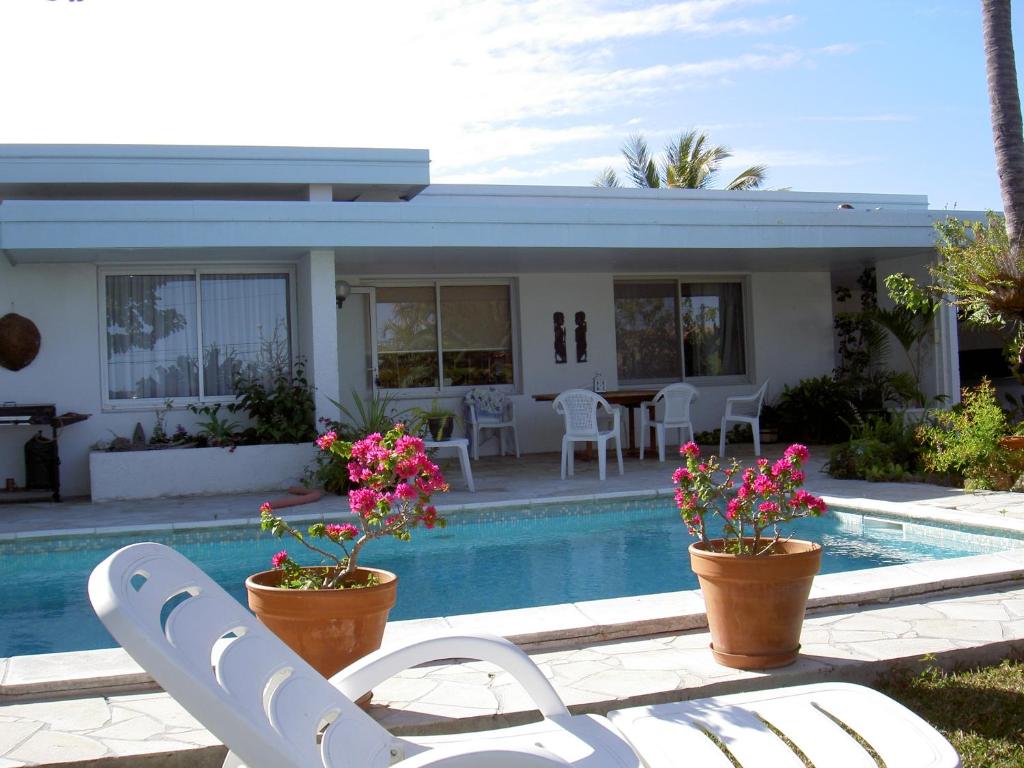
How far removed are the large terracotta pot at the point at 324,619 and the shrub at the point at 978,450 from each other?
6.56m

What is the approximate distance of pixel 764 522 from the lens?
13.0 feet

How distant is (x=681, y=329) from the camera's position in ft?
45.5

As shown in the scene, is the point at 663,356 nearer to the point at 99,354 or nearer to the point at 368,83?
the point at 368,83

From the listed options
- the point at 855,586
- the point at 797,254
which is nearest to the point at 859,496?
the point at 855,586

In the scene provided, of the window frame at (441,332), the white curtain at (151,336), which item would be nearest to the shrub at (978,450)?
the window frame at (441,332)

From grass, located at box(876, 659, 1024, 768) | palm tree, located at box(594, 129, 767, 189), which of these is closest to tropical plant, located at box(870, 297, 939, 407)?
grass, located at box(876, 659, 1024, 768)

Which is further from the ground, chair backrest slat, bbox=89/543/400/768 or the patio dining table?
the patio dining table

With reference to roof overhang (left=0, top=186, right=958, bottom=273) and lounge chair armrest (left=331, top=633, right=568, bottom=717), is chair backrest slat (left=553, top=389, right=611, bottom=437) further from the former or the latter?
lounge chair armrest (left=331, top=633, right=568, bottom=717)

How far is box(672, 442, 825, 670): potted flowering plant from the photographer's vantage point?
12.5 feet

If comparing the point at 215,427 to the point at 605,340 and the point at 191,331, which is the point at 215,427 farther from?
the point at 605,340

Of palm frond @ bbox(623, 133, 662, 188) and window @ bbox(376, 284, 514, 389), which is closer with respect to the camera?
window @ bbox(376, 284, 514, 389)

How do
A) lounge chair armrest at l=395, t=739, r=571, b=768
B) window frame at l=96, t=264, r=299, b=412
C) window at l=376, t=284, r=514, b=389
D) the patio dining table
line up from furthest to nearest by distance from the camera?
window at l=376, t=284, r=514, b=389 → the patio dining table → window frame at l=96, t=264, r=299, b=412 → lounge chair armrest at l=395, t=739, r=571, b=768

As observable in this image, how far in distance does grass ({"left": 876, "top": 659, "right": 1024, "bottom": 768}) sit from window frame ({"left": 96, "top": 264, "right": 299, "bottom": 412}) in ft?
27.5

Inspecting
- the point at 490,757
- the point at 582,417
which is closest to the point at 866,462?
the point at 582,417
